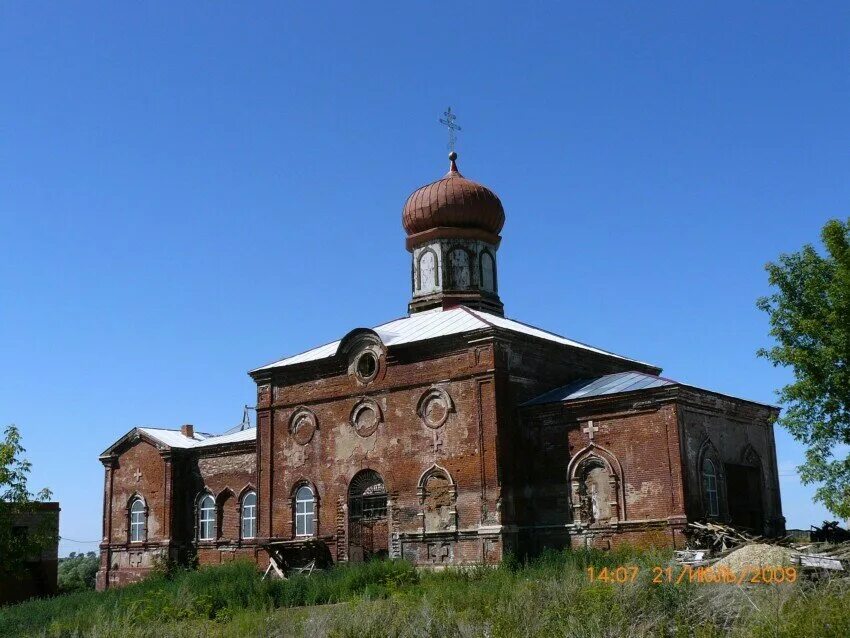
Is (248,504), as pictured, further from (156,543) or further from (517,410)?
(517,410)

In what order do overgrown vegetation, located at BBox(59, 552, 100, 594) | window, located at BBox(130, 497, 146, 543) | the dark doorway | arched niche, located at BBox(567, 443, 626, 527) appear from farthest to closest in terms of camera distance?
overgrown vegetation, located at BBox(59, 552, 100, 594) < window, located at BBox(130, 497, 146, 543) < the dark doorway < arched niche, located at BBox(567, 443, 626, 527)

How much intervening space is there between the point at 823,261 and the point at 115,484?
21.2m

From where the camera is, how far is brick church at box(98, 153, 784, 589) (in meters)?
19.9

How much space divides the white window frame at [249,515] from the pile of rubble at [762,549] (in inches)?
486

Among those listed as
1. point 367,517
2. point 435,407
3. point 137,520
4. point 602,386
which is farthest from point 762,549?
point 137,520

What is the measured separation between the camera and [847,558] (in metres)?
14.7

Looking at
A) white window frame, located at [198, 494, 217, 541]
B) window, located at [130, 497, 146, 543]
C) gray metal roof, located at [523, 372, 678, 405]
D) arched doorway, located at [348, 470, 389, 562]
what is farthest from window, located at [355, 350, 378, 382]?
window, located at [130, 497, 146, 543]

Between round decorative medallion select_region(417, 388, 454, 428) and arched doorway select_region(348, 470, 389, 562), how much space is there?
6.28 feet

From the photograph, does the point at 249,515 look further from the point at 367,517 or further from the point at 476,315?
the point at 476,315

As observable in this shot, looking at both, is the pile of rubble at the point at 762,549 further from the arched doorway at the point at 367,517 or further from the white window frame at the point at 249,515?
the white window frame at the point at 249,515

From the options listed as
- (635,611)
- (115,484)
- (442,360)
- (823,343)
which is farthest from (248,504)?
(635,611)

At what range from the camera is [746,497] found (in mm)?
22219

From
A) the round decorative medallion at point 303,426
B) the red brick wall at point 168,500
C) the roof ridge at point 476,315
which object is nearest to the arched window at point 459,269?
the roof ridge at point 476,315

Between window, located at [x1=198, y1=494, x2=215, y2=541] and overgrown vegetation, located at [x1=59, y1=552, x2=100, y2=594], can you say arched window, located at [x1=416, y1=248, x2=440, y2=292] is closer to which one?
window, located at [x1=198, y1=494, x2=215, y2=541]
